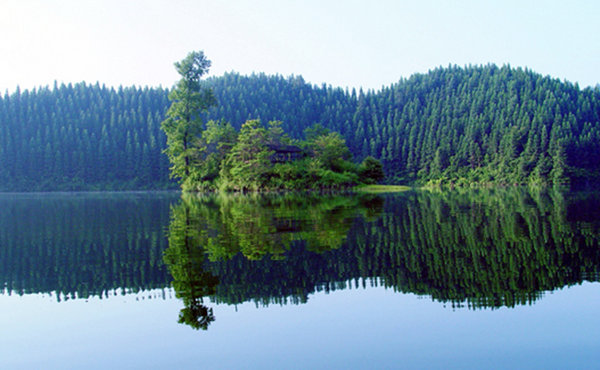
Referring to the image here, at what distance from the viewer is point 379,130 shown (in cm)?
14912

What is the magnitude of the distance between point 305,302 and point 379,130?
477 ft

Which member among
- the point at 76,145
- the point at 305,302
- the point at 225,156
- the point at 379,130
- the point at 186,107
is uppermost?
the point at 379,130

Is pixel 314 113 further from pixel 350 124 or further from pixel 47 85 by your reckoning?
pixel 47 85

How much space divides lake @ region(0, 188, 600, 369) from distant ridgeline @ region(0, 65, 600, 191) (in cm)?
9793

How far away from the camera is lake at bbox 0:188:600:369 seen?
17.8 feet

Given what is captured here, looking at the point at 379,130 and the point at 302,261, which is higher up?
the point at 379,130

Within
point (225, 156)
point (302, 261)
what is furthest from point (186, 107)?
point (302, 261)

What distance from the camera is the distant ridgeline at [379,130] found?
111m

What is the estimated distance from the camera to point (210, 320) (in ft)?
21.4

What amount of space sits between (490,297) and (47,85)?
177m

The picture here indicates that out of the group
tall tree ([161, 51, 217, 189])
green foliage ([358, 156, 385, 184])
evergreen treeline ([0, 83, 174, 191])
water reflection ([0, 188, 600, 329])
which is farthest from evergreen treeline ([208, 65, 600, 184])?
water reflection ([0, 188, 600, 329])

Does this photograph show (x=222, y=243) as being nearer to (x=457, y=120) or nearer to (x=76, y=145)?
(x=76, y=145)

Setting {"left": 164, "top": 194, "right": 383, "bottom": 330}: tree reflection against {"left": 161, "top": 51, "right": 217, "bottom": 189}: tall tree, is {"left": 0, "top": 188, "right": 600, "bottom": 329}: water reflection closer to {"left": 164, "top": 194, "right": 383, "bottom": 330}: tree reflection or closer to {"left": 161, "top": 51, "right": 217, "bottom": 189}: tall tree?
{"left": 164, "top": 194, "right": 383, "bottom": 330}: tree reflection

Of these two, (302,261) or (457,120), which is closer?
(302,261)
